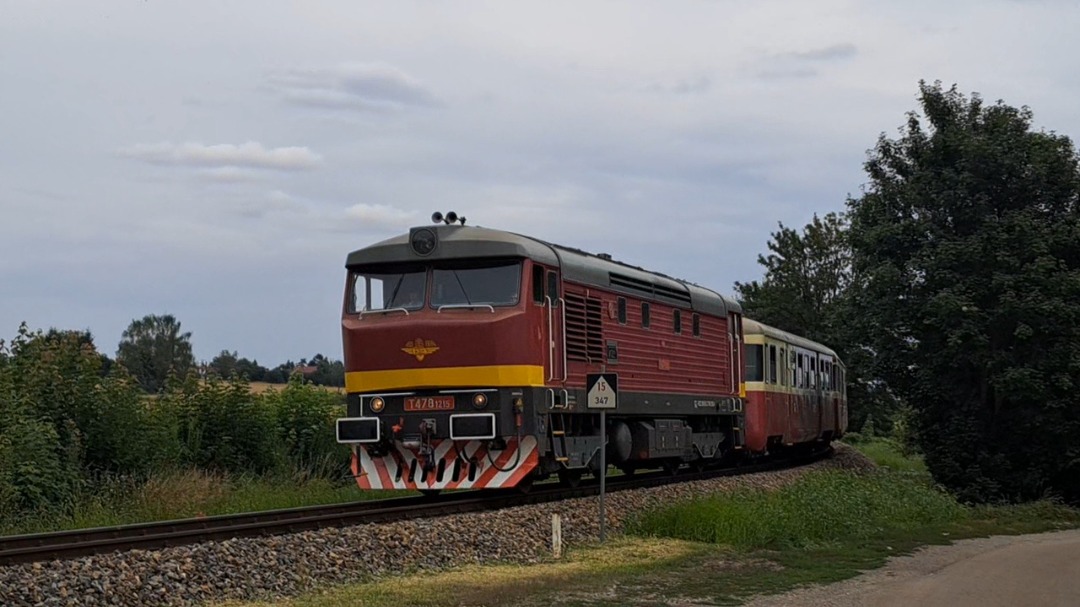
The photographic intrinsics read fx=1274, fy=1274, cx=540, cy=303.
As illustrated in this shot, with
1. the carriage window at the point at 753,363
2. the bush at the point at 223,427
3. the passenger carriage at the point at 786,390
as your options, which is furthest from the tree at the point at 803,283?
the bush at the point at 223,427

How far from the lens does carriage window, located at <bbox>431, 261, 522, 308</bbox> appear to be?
1764 cm

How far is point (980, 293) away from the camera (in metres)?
29.6

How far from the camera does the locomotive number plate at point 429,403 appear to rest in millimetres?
17375

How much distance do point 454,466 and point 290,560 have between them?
5.34 meters

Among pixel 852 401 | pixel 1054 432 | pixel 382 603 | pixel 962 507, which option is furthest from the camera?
pixel 852 401

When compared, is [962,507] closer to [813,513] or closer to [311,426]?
[813,513]

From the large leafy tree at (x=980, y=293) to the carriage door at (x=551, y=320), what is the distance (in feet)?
45.6

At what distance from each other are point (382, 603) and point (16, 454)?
29.0 ft

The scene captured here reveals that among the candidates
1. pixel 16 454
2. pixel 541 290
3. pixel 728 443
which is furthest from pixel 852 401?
pixel 16 454

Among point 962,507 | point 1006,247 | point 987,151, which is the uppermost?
point 987,151

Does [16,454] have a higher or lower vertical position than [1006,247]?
lower

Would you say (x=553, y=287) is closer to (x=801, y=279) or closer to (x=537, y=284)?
(x=537, y=284)

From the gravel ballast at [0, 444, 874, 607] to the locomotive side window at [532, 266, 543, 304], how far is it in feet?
9.43

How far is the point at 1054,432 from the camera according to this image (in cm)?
2956
